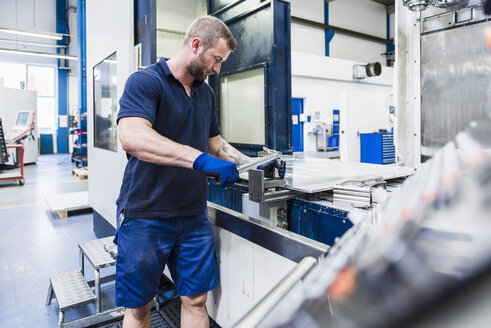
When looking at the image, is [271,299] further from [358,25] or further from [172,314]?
[358,25]

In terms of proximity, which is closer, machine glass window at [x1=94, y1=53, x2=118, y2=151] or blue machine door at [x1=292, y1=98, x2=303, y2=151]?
machine glass window at [x1=94, y1=53, x2=118, y2=151]

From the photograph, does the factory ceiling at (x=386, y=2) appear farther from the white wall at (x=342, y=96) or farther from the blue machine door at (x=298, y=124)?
the blue machine door at (x=298, y=124)

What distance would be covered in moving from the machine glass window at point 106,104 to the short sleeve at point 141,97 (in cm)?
145

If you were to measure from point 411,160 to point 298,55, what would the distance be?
23.3ft

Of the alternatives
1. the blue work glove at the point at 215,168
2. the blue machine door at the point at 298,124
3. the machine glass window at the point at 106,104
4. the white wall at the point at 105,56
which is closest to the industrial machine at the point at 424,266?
the blue work glove at the point at 215,168

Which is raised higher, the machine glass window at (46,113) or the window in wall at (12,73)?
the window in wall at (12,73)

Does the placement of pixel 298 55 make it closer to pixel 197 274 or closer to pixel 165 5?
pixel 165 5

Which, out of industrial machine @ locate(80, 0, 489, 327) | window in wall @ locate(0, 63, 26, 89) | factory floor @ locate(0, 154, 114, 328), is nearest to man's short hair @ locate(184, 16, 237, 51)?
industrial machine @ locate(80, 0, 489, 327)

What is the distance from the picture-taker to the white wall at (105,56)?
2420 mm

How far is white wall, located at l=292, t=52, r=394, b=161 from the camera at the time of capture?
641 centimetres

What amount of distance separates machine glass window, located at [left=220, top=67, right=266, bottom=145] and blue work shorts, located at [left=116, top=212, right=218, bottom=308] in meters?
1.16

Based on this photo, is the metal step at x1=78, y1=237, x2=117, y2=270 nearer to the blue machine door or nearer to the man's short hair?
the man's short hair

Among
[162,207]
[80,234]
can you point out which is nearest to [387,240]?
[162,207]

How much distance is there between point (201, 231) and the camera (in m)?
1.49
